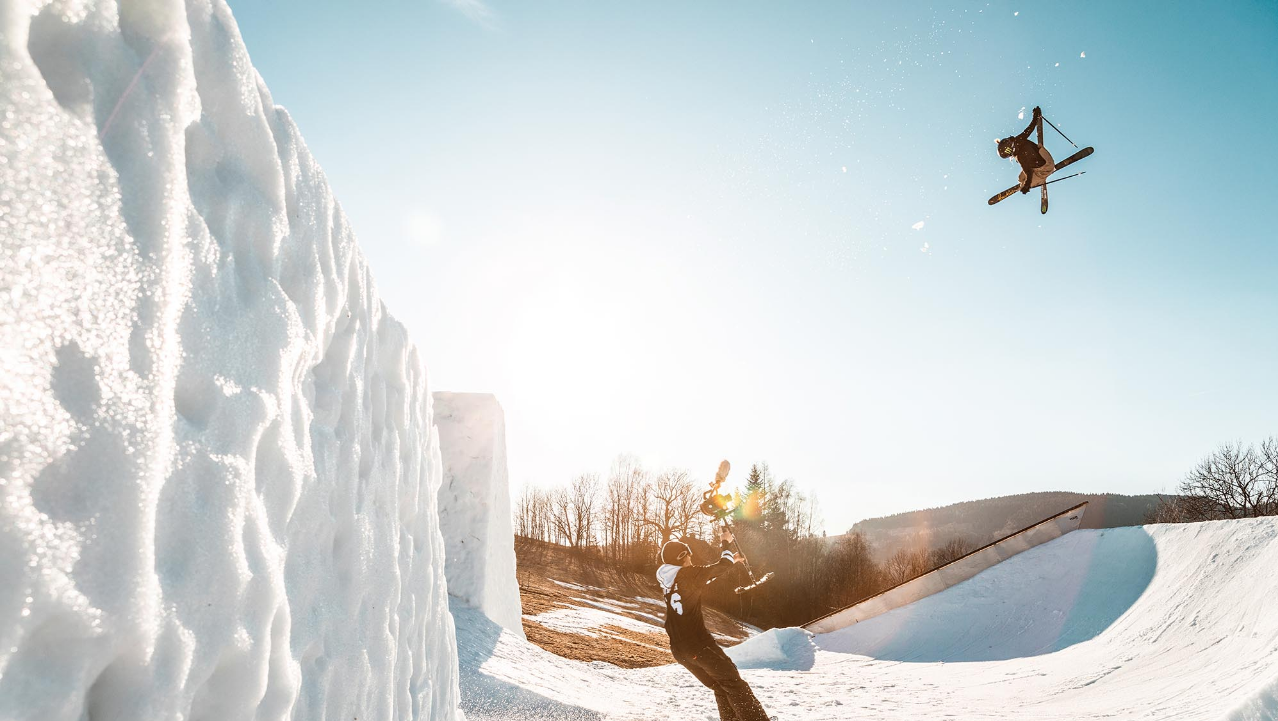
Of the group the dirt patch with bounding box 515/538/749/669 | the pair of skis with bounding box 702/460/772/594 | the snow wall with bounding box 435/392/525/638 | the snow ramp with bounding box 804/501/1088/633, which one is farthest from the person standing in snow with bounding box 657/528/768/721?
the snow ramp with bounding box 804/501/1088/633

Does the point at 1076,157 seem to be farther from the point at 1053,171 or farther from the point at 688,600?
the point at 688,600

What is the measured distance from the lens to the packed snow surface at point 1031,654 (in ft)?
21.0

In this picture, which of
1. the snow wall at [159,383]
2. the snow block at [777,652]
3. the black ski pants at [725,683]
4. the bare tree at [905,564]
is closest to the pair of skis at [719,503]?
the black ski pants at [725,683]

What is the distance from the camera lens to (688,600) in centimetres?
609

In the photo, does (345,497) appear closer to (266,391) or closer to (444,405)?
(266,391)

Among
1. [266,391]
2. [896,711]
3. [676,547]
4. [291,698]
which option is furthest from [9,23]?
[896,711]

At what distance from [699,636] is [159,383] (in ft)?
18.4

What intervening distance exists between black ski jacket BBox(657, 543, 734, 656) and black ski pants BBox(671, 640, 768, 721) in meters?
0.09

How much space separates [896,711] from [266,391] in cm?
887

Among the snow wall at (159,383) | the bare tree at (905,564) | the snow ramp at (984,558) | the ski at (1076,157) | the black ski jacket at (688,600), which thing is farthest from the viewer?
the bare tree at (905,564)

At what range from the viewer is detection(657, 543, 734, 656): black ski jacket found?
596 centimetres

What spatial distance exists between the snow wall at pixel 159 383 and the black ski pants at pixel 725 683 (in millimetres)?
4246

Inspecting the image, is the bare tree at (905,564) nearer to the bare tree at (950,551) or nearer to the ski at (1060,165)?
the bare tree at (950,551)

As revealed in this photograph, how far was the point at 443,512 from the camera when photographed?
30.5ft
